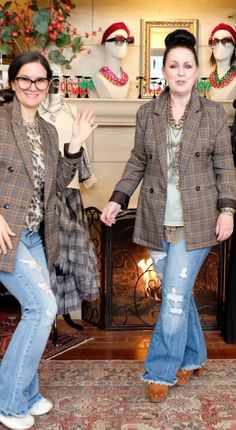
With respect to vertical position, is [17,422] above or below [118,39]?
below

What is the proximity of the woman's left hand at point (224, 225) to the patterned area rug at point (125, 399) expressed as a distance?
0.72 metres

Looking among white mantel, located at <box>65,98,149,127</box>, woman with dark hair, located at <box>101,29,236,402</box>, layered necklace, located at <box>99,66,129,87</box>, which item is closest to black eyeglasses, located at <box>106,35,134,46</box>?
layered necklace, located at <box>99,66,129,87</box>

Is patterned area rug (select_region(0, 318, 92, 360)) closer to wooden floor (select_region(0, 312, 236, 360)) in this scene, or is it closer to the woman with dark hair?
wooden floor (select_region(0, 312, 236, 360))

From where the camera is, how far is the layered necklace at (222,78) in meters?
3.76

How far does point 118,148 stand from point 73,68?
0.60 metres

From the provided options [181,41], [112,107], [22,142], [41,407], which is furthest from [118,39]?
[41,407]

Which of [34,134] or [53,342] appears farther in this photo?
[53,342]

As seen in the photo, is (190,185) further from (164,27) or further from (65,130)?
(164,27)

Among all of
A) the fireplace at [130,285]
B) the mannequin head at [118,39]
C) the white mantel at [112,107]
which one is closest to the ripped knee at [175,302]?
the fireplace at [130,285]

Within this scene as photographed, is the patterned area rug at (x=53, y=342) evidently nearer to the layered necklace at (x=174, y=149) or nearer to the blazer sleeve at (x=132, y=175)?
the blazer sleeve at (x=132, y=175)

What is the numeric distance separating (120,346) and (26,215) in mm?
1410

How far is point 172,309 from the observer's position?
242cm

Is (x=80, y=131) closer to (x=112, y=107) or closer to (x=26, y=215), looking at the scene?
(x=26, y=215)

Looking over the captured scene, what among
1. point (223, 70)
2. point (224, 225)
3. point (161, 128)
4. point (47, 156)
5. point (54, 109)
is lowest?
point (224, 225)
